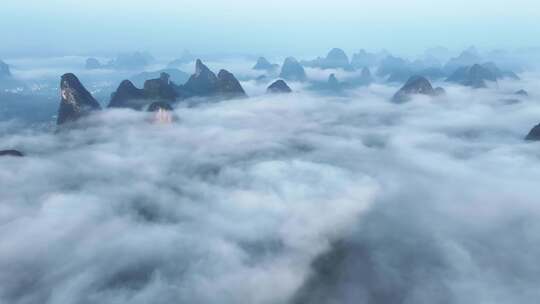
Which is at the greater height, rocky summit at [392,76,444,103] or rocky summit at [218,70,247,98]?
rocky summit at [218,70,247,98]

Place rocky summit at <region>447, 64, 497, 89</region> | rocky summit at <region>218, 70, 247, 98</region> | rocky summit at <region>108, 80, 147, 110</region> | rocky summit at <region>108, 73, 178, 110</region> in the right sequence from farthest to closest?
rocky summit at <region>447, 64, 497, 89</region>
rocky summit at <region>218, 70, 247, 98</region>
rocky summit at <region>108, 73, 178, 110</region>
rocky summit at <region>108, 80, 147, 110</region>

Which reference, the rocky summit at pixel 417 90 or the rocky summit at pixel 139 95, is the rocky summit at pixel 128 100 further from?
the rocky summit at pixel 417 90

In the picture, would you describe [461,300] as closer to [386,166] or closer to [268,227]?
[268,227]

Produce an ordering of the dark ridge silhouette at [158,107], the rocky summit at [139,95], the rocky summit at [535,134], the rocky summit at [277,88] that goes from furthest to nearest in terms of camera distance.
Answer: the rocky summit at [277,88]
the rocky summit at [139,95]
the dark ridge silhouette at [158,107]
the rocky summit at [535,134]

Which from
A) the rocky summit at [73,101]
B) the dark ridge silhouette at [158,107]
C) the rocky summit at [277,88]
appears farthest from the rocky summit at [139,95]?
the rocky summit at [277,88]

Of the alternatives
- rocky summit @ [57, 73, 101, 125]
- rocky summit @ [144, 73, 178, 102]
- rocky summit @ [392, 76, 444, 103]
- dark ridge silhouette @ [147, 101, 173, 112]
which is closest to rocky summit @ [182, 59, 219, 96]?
rocky summit @ [144, 73, 178, 102]

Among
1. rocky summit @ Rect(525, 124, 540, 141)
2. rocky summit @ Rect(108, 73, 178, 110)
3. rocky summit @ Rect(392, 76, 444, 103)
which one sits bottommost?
rocky summit @ Rect(525, 124, 540, 141)

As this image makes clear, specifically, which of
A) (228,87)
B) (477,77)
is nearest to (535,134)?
(228,87)

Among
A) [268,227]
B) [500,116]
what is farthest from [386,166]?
[500,116]

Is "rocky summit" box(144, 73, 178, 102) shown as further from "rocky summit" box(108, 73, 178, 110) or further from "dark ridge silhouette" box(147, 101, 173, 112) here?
"dark ridge silhouette" box(147, 101, 173, 112)

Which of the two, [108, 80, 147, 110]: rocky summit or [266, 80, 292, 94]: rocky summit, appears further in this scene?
[266, 80, 292, 94]: rocky summit
